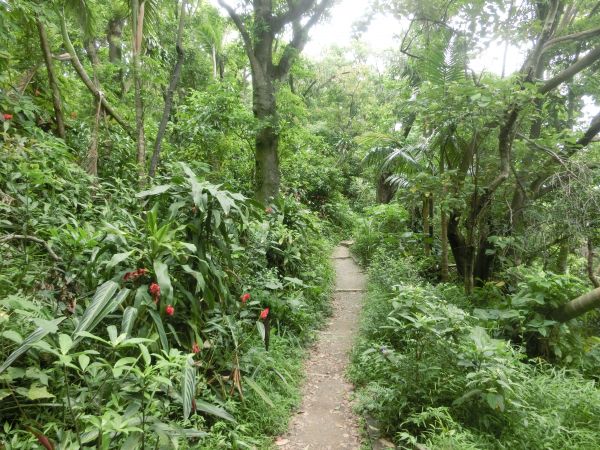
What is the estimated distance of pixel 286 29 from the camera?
7.17 meters

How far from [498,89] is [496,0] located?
4.66ft

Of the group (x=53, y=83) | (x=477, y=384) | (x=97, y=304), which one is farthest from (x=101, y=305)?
(x=53, y=83)

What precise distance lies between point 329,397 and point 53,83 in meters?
5.01

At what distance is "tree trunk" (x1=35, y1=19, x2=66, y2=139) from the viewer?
14.0ft

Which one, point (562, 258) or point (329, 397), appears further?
point (562, 258)

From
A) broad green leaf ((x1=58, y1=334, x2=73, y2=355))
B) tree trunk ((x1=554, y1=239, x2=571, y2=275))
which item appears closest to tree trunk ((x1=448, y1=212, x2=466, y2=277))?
tree trunk ((x1=554, y1=239, x2=571, y2=275))

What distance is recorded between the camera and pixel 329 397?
3529mm

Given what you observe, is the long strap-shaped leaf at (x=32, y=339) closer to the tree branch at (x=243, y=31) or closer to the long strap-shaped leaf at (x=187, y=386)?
the long strap-shaped leaf at (x=187, y=386)

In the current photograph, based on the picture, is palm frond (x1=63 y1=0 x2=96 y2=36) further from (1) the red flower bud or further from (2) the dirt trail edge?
(2) the dirt trail edge

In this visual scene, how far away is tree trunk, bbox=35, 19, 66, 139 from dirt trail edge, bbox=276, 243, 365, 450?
176 inches

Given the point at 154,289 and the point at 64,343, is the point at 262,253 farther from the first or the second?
the point at 64,343

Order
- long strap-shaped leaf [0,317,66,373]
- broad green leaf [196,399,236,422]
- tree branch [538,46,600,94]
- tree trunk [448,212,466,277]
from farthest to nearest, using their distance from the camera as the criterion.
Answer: tree trunk [448,212,466,277] → tree branch [538,46,600,94] → broad green leaf [196,399,236,422] → long strap-shaped leaf [0,317,66,373]

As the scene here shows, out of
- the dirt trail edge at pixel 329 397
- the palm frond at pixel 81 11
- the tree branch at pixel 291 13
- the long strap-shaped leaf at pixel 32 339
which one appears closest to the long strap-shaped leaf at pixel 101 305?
the long strap-shaped leaf at pixel 32 339

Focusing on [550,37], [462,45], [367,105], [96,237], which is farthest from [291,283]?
[367,105]
